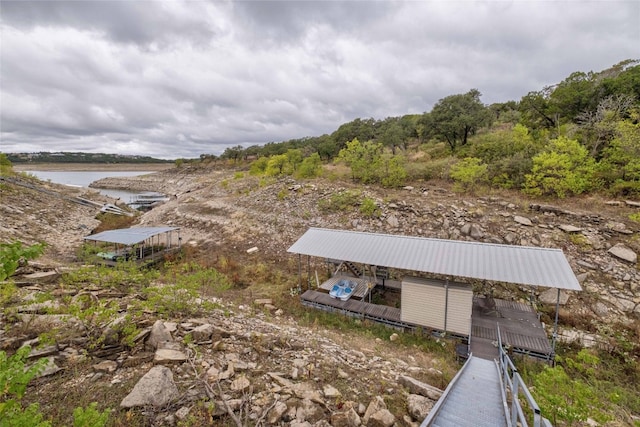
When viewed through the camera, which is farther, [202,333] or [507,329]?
[507,329]

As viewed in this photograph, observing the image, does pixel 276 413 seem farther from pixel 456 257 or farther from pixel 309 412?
pixel 456 257

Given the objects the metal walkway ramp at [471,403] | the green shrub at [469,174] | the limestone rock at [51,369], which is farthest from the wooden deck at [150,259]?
the green shrub at [469,174]

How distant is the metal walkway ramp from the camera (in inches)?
166

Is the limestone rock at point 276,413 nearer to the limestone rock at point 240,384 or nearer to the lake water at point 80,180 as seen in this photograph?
the limestone rock at point 240,384

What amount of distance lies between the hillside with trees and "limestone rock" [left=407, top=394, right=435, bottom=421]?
16487mm

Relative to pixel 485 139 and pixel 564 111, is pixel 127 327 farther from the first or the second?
pixel 564 111

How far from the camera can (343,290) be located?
1151 cm

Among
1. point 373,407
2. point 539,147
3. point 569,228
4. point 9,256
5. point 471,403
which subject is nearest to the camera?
point 9,256

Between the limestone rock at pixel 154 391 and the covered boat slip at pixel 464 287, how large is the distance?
692cm

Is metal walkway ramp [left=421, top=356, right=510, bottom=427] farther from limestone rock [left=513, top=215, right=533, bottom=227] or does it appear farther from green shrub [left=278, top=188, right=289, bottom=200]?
green shrub [left=278, top=188, right=289, bottom=200]

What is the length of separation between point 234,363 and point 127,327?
7.90ft

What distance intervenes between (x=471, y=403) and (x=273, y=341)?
4.28 m

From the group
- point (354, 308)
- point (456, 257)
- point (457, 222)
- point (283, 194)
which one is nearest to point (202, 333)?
point (354, 308)

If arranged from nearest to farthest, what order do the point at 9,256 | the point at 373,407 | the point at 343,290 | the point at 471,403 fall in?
1. the point at 9,256
2. the point at 373,407
3. the point at 471,403
4. the point at 343,290
